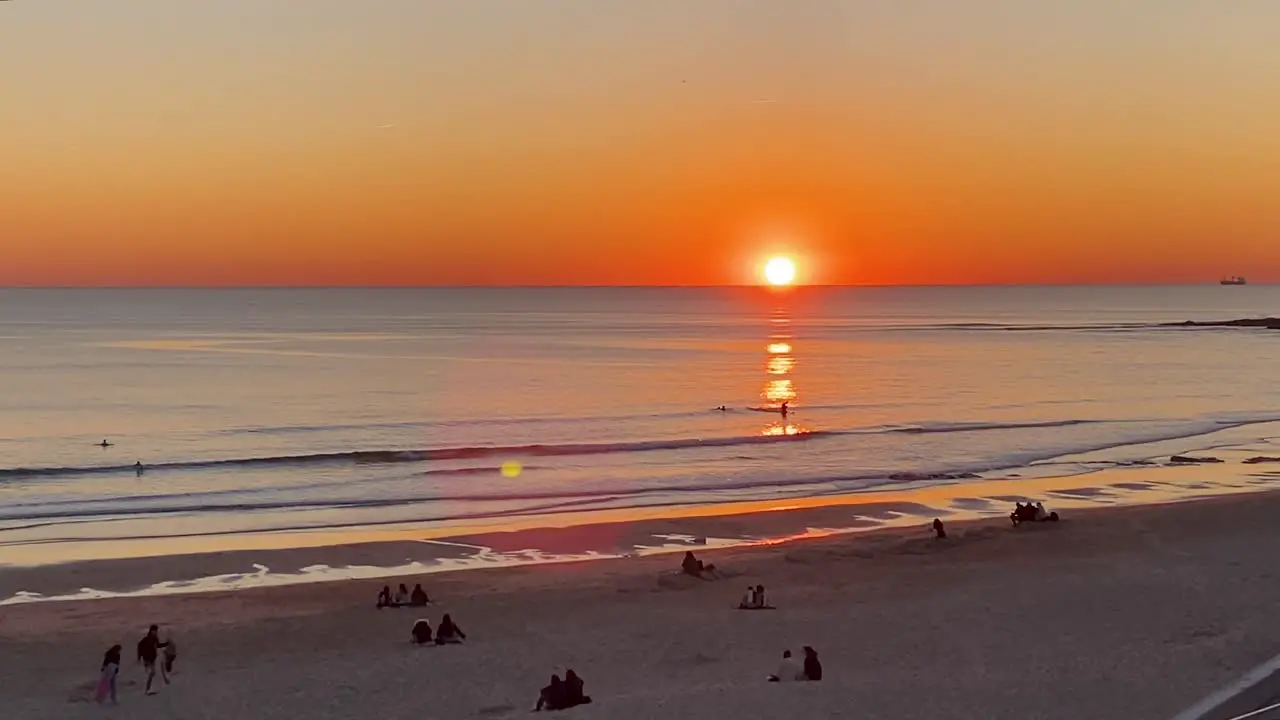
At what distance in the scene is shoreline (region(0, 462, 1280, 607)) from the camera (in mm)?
26156

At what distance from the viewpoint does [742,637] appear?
796 inches

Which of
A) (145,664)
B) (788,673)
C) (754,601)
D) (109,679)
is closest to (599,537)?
(754,601)

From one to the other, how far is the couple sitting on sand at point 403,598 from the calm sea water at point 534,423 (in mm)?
10612

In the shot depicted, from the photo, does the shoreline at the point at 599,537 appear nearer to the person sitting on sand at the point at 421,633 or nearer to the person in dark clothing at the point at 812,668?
the person sitting on sand at the point at 421,633

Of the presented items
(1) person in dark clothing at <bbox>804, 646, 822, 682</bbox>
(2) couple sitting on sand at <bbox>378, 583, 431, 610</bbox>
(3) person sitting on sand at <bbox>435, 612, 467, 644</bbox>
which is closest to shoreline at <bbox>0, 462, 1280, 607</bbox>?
(2) couple sitting on sand at <bbox>378, 583, 431, 610</bbox>

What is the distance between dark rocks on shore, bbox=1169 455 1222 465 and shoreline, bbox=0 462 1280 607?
251cm

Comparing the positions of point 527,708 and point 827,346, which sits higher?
point 827,346

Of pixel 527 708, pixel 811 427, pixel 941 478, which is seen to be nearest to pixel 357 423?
pixel 811 427

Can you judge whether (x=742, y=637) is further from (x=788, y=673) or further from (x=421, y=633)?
(x=421, y=633)

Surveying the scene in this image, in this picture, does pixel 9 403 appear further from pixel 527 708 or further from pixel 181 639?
pixel 527 708

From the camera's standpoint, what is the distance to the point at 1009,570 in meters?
25.4

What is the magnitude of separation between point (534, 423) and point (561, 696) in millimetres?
45202

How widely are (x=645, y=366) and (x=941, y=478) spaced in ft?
205

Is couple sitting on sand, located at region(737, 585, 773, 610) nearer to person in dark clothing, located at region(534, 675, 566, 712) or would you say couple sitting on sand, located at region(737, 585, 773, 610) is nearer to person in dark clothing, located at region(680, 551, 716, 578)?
person in dark clothing, located at region(680, 551, 716, 578)
